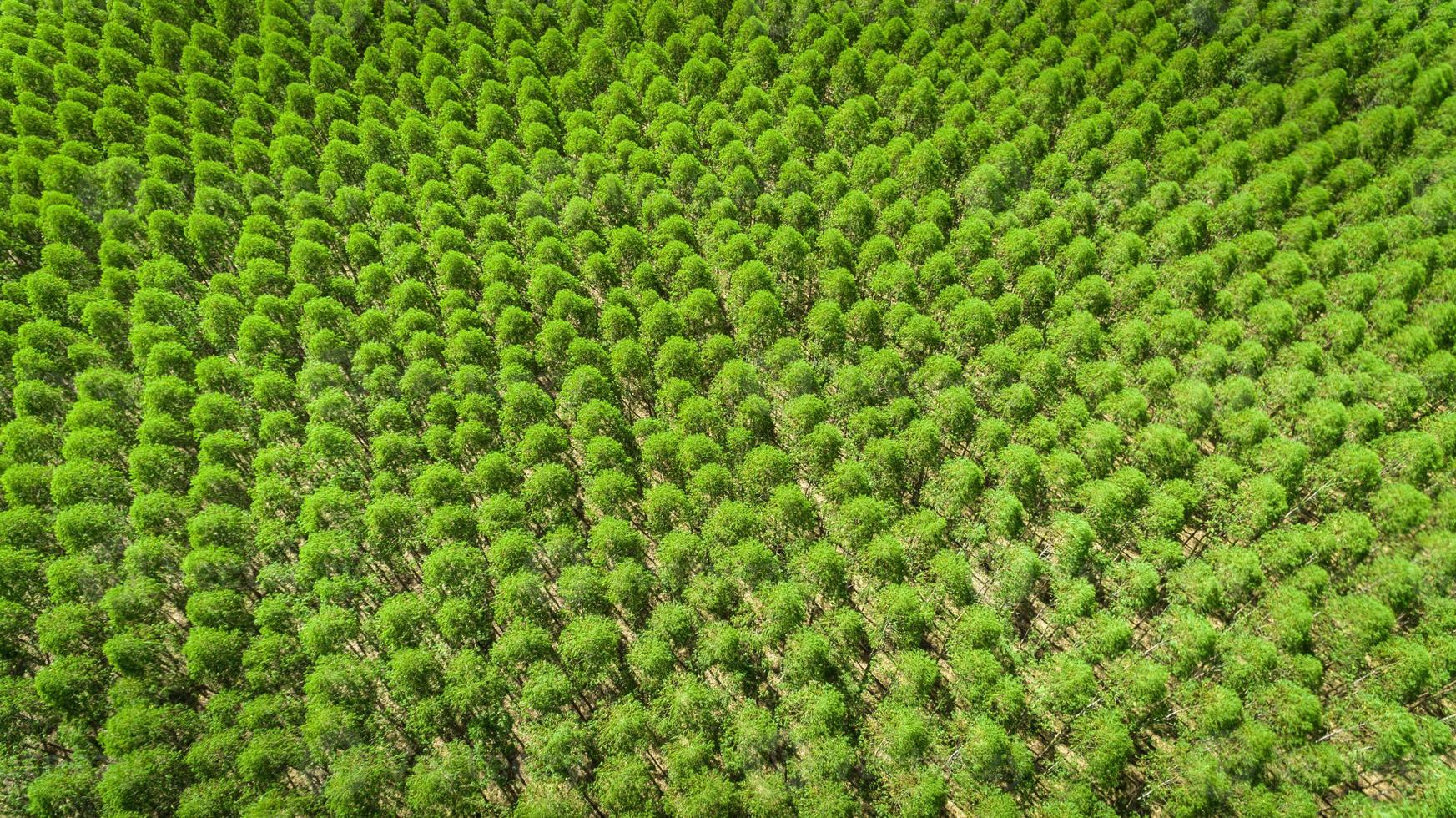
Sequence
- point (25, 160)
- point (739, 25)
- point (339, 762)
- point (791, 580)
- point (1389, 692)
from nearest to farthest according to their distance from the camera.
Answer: point (339, 762), point (1389, 692), point (791, 580), point (25, 160), point (739, 25)

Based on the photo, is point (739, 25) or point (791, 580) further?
point (739, 25)

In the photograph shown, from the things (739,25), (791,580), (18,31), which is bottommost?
(18,31)

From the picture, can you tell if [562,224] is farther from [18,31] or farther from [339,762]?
[18,31]

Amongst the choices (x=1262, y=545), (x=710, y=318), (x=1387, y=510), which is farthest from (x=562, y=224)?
(x=1387, y=510)

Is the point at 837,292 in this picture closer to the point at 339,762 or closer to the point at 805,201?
the point at 805,201

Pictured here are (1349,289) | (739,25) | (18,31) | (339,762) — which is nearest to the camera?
(339,762)

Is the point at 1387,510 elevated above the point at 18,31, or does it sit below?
above

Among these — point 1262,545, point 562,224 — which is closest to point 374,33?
point 562,224
